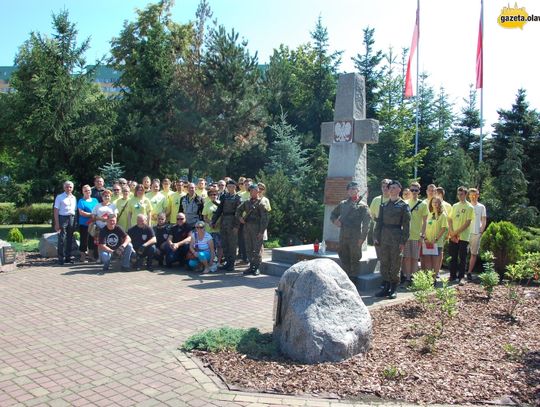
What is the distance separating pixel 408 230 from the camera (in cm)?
732

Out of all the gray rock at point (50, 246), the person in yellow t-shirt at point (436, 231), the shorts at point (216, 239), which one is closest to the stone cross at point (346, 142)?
the person in yellow t-shirt at point (436, 231)

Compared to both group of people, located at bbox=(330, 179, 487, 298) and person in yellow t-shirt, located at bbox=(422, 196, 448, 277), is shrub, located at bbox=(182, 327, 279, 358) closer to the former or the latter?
group of people, located at bbox=(330, 179, 487, 298)

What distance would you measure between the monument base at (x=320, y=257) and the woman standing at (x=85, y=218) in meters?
4.09

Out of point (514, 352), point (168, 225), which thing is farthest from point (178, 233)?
point (514, 352)

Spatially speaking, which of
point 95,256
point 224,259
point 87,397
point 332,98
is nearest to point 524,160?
point 332,98

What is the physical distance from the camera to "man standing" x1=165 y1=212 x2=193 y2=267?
1012cm

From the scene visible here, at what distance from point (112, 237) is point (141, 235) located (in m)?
0.58

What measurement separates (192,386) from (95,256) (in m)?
7.64

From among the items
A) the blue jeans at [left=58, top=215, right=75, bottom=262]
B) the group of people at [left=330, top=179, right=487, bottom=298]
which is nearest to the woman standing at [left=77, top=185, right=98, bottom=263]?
the blue jeans at [left=58, top=215, right=75, bottom=262]

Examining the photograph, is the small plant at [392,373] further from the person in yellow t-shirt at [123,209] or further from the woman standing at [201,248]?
the person in yellow t-shirt at [123,209]

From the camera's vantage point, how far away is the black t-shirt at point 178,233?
10359 millimetres

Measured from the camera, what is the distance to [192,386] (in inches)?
164

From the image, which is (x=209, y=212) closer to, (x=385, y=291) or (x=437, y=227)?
(x=385, y=291)

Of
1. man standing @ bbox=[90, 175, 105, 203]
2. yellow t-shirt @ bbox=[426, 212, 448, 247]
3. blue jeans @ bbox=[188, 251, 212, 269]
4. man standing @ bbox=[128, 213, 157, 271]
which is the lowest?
blue jeans @ bbox=[188, 251, 212, 269]
